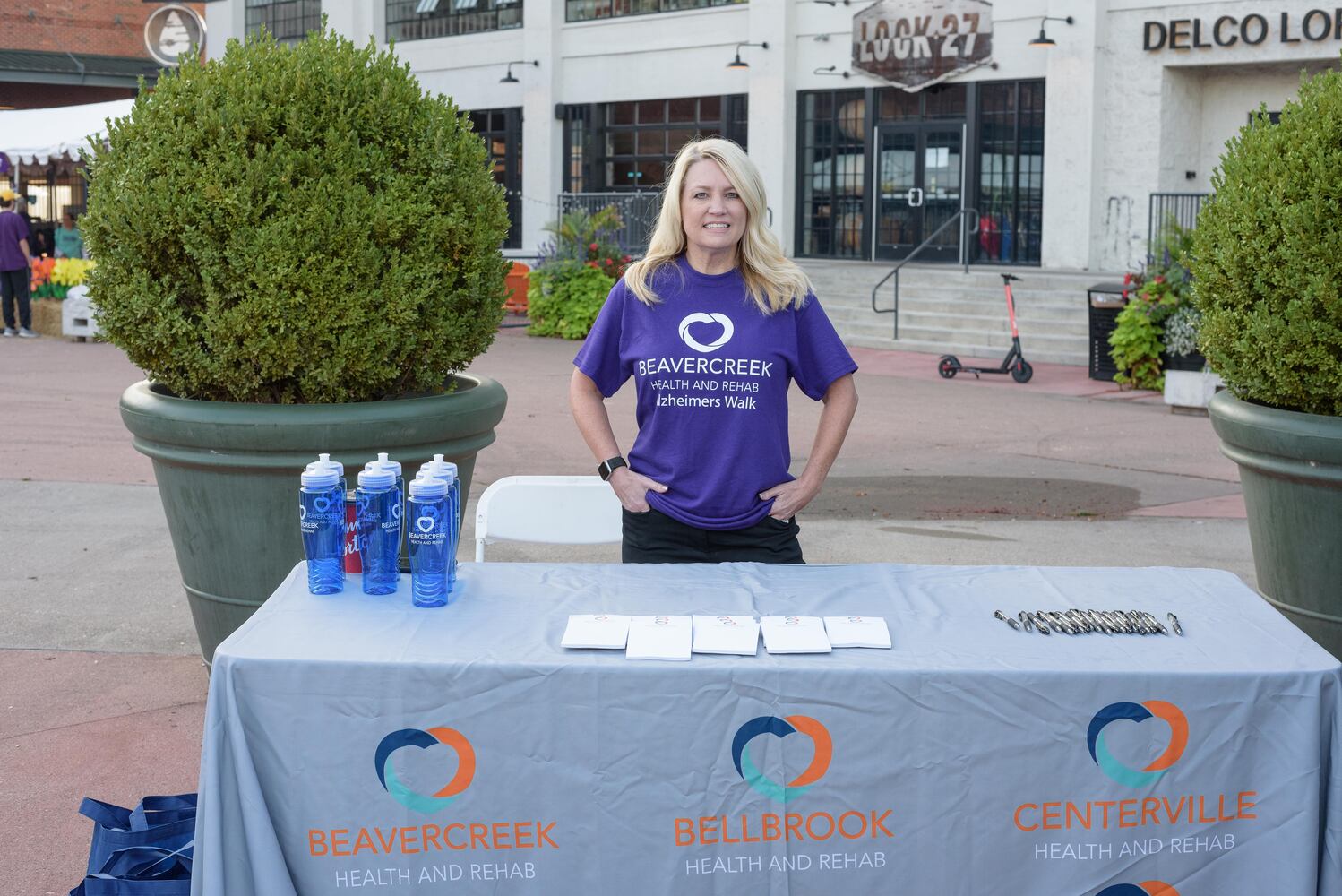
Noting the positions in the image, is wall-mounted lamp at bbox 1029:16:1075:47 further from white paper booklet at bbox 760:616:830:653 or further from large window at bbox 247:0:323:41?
white paper booklet at bbox 760:616:830:653

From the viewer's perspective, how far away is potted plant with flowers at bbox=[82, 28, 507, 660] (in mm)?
4750

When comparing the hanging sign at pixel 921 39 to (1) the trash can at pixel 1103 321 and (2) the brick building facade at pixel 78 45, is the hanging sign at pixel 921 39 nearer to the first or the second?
(1) the trash can at pixel 1103 321

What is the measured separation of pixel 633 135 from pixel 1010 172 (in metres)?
8.67

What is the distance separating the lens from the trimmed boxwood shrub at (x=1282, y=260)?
4.70m

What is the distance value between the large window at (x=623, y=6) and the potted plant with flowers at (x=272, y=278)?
75.0ft

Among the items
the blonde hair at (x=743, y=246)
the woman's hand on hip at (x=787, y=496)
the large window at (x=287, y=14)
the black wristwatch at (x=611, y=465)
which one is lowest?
the woman's hand on hip at (x=787, y=496)

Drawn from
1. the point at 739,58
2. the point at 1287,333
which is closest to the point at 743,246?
the point at 1287,333

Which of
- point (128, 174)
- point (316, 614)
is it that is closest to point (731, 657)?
point (316, 614)

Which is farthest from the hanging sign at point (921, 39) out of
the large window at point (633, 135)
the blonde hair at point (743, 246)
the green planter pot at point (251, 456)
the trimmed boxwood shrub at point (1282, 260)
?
the blonde hair at point (743, 246)

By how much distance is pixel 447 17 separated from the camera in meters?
32.7

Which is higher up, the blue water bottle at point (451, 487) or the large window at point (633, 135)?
the large window at point (633, 135)

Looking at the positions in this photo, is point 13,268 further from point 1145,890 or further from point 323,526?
point 1145,890

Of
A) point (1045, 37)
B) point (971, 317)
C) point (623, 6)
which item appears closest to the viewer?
point (971, 317)

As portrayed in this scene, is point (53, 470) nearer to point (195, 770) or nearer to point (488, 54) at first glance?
point (195, 770)
